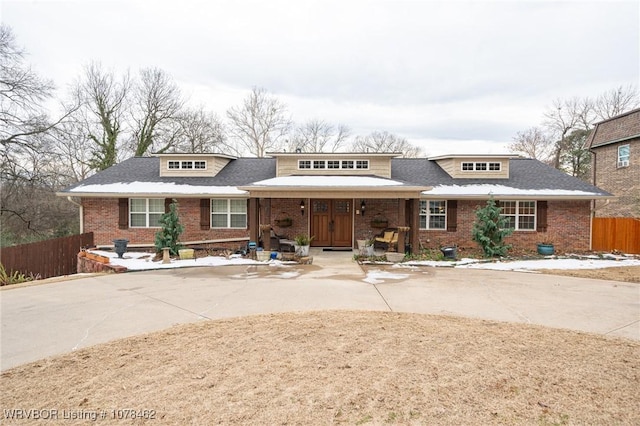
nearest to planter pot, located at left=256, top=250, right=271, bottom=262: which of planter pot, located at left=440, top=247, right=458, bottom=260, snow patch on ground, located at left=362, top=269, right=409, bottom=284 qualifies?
snow patch on ground, located at left=362, top=269, right=409, bottom=284

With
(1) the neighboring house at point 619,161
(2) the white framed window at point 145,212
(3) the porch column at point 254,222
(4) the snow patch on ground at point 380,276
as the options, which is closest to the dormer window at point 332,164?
(3) the porch column at point 254,222

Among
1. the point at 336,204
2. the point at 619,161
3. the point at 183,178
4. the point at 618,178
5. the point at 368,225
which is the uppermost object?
the point at 619,161

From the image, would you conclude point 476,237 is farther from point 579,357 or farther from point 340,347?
point 340,347

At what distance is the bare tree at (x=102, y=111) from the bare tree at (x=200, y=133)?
14.9 feet

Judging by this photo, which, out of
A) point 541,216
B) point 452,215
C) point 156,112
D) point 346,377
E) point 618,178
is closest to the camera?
point 346,377

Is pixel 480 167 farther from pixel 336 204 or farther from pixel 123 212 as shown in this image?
pixel 123 212

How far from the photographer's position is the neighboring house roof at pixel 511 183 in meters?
13.6

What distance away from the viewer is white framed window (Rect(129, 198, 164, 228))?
14508mm

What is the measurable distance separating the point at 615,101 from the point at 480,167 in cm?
2214

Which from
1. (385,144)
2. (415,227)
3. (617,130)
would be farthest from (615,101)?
(415,227)

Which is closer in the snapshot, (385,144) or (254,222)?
(254,222)

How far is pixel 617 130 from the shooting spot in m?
19.9

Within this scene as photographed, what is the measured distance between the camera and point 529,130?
3344 cm

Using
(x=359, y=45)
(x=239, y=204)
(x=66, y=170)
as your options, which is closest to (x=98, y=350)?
(x=239, y=204)
